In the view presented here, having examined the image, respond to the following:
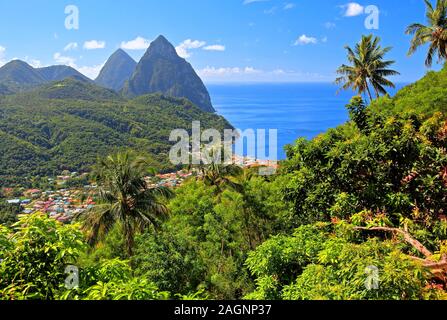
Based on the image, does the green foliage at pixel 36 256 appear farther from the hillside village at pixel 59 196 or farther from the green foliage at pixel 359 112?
the hillside village at pixel 59 196

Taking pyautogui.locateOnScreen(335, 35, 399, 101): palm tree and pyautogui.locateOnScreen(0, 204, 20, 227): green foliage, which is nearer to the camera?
pyautogui.locateOnScreen(335, 35, 399, 101): palm tree

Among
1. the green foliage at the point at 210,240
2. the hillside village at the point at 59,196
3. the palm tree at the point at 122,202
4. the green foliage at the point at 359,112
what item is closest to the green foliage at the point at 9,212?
the hillside village at the point at 59,196

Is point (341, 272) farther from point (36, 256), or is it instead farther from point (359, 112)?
point (359, 112)

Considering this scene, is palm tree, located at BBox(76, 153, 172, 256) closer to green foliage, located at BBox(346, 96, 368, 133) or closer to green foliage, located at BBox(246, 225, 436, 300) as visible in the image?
green foliage, located at BBox(246, 225, 436, 300)

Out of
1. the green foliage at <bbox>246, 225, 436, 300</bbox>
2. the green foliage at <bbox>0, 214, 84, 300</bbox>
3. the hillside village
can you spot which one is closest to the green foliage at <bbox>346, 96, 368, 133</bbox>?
the green foliage at <bbox>246, 225, 436, 300</bbox>

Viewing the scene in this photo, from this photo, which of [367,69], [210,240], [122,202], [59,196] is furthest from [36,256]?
[59,196]

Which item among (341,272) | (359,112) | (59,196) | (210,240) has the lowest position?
(59,196)
